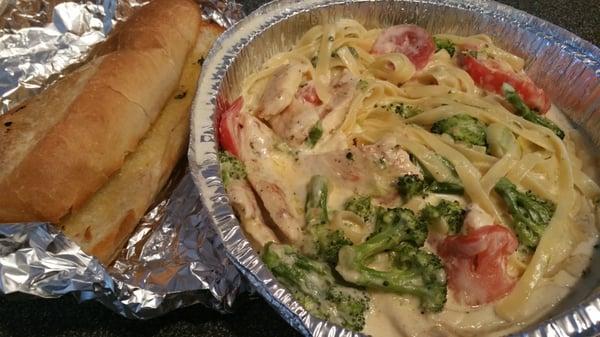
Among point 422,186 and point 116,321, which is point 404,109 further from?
point 116,321

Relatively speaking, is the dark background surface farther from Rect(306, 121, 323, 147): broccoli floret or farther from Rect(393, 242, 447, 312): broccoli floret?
Rect(306, 121, 323, 147): broccoli floret

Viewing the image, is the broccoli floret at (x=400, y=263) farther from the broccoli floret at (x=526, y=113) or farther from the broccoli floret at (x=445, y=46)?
the broccoli floret at (x=445, y=46)

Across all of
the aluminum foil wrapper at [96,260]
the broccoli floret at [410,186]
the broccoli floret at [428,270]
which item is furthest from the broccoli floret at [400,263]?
the aluminum foil wrapper at [96,260]

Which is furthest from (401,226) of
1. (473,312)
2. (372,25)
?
(372,25)

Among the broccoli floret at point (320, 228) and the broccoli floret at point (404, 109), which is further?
the broccoli floret at point (404, 109)

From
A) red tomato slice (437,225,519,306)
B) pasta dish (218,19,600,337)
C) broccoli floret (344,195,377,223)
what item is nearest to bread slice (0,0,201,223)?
pasta dish (218,19,600,337)
